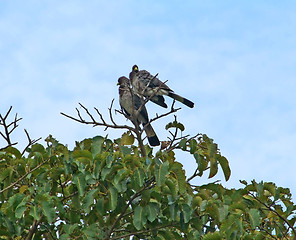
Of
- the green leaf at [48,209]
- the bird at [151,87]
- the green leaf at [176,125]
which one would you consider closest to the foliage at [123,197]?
the green leaf at [48,209]

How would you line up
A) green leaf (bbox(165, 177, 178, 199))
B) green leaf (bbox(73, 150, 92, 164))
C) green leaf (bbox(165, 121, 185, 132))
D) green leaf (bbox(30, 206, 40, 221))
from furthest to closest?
1. green leaf (bbox(165, 121, 185, 132))
2. green leaf (bbox(73, 150, 92, 164))
3. green leaf (bbox(165, 177, 178, 199))
4. green leaf (bbox(30, 206, 40, 221))

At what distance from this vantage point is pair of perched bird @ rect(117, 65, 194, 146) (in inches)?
301

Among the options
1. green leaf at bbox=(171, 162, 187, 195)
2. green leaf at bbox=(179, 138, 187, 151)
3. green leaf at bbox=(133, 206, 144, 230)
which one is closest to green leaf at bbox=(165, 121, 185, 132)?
green leaf at bbox=(179, 138, 187, 151)

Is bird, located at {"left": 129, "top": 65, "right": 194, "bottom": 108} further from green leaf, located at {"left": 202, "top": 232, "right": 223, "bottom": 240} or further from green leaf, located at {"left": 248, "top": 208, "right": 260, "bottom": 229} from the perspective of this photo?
green leaf, located at {"left": 202, "top": 232, "right": 223, "bottom": 240}

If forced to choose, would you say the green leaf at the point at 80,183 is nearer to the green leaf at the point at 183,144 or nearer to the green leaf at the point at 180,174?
the green leaf at the point at 180,174

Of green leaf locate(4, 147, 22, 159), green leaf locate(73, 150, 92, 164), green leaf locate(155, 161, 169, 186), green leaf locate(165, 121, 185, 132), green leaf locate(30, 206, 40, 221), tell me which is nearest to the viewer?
green leaf locate(30, 206, 40, 221)

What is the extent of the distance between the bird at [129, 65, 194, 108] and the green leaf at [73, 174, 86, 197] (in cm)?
381

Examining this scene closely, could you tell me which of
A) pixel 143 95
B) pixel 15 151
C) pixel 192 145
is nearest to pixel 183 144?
pixel 192 145

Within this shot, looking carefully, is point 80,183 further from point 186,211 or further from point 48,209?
point 186,211

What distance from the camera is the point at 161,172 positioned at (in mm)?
3641

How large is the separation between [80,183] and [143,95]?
435 centimetres

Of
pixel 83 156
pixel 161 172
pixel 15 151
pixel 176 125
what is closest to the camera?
pixel 161 172

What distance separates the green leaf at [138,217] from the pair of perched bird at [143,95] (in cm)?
377

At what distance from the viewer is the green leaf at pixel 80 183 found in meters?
3.68
